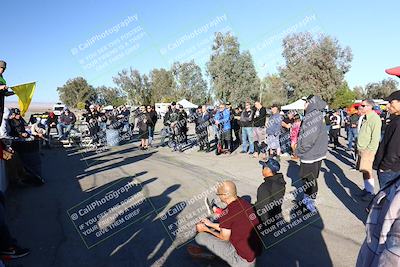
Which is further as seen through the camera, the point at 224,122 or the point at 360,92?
the point at 360,92

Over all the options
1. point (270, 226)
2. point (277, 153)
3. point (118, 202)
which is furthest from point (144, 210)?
point (277, 153)

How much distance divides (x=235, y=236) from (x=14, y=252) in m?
2.76

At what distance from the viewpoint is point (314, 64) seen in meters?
43.5

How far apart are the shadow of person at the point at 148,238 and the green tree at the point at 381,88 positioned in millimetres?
79843

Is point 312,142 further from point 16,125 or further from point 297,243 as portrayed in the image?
point 16,125

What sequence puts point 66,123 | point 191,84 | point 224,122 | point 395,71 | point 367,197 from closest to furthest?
point 395,71 → point 367,197 → point 224,122 → point 66,123 → point 191,84

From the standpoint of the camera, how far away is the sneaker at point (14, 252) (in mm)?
3900

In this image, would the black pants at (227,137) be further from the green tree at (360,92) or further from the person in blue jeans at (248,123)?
the green tree at (360,92)

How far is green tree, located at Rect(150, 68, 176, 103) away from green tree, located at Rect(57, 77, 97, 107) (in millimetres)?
21255

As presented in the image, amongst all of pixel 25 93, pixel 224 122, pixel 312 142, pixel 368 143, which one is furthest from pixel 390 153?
pixel 224 122

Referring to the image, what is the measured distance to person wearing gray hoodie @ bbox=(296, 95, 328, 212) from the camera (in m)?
5.65

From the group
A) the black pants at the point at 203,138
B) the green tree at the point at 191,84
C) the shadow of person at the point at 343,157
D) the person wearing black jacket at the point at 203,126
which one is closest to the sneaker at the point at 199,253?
the shadow of person at the point at 343,157

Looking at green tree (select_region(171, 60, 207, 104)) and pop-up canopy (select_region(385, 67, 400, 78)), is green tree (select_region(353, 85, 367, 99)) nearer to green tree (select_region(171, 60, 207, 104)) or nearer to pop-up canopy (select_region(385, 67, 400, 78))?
green tree (select_region(171, 60, 207, 104))

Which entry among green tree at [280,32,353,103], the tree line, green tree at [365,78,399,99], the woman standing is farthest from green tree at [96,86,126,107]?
the woman standing
